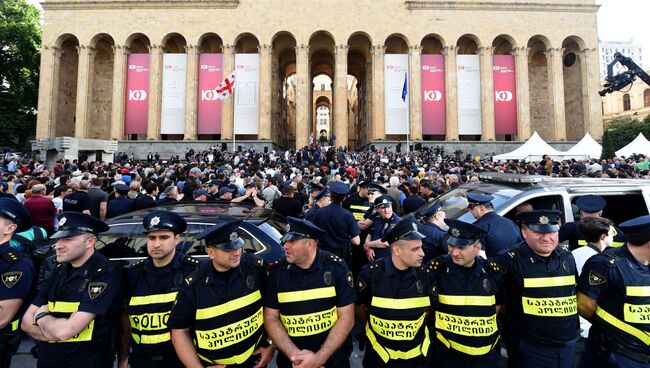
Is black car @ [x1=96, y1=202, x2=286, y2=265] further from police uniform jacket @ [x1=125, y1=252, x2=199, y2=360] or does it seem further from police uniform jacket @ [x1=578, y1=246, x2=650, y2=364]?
police uniform jacket @ [x1=578, y1=246, x2=650, y2=364]

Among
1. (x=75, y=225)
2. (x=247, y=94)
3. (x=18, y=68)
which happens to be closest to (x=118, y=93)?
(x=247, y=94)

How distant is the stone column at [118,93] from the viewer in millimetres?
28953

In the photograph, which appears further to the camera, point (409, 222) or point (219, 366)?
point (409, 222)

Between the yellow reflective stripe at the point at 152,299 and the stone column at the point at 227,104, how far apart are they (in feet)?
→ 92.2

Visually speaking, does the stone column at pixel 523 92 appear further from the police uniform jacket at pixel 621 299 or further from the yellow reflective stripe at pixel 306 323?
the yellow reflective stripe at pixel 306 323

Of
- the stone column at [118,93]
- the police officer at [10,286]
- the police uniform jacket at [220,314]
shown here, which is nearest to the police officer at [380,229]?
the police uniform jacket at [220,314]

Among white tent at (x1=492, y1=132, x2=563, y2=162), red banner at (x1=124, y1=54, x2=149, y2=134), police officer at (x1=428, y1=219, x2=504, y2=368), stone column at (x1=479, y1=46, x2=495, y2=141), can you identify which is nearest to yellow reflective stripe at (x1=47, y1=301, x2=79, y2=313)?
police officer at (x1=428, y1=219, x2=504, y2=368)

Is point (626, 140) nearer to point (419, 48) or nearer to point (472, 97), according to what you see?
point (472, 97)

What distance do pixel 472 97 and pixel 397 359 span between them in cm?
3097

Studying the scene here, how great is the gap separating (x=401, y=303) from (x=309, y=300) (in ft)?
2.24

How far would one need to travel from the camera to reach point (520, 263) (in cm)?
276

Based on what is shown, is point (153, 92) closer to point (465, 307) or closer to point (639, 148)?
point (465, 307)

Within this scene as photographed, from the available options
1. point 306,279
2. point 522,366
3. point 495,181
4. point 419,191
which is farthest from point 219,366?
point 419,191

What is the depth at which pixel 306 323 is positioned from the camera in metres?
2.51
